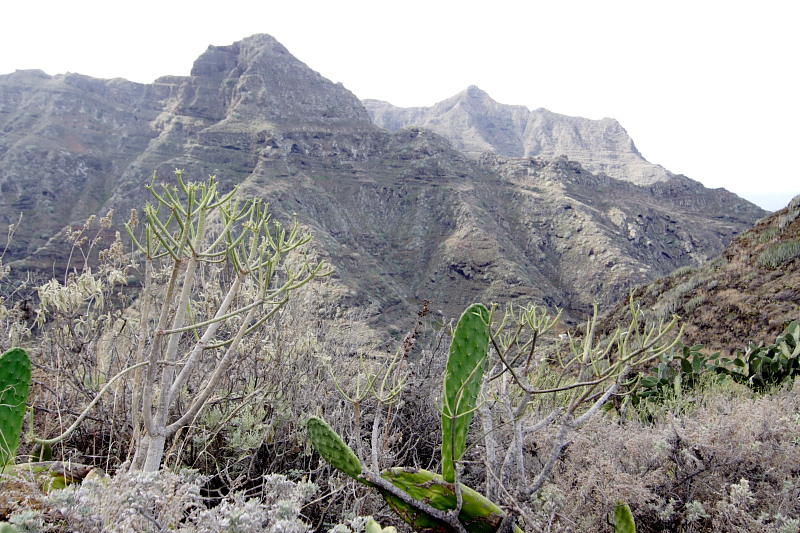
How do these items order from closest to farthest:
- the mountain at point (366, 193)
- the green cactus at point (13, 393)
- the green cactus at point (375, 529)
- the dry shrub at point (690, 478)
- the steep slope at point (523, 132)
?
the green cactus at point (375, 529) → the green cactus at point (13, 393) → the dry shrub at point (690, 478) → the mountain at point (366, 193) → the steep slope at point (523, 132)

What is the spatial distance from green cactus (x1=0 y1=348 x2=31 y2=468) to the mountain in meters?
36.4

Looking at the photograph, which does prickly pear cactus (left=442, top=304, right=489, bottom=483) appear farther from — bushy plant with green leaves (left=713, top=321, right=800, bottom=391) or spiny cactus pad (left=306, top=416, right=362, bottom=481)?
bushy plant with green leaves (left=713, top=321, right=800, bottom=391)

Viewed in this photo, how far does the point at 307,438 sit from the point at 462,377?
1.21 meters

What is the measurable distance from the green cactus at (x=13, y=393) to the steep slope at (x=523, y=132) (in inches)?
4401

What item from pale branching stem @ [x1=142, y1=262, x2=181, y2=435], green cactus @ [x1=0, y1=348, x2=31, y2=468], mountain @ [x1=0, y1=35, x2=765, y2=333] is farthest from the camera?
mountain @ [x1=0, y1=35, x2=765, y2=333]

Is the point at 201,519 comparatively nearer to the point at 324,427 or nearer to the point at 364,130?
the point at 324,427

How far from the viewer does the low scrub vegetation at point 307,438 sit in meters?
1.45

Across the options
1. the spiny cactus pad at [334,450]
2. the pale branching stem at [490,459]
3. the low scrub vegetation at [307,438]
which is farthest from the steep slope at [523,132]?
the spiny cactus pad at [334,450]

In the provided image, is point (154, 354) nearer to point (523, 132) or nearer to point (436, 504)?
point (436, 504)

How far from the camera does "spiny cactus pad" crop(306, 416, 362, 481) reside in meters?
1.80

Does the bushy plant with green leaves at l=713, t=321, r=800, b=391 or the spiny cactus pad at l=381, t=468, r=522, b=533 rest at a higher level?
the bushy plant with green leaves at l=713, t=321, r=800, b=391

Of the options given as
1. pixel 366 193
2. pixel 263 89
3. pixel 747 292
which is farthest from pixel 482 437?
pixel 263 89

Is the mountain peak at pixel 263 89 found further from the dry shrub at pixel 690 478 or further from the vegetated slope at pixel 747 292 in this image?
the dry shrub at pixel 690 478

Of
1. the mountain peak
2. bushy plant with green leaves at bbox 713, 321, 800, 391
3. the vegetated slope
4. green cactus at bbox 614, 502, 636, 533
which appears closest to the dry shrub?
green cactus at bbox 614, 502, 636, 533
